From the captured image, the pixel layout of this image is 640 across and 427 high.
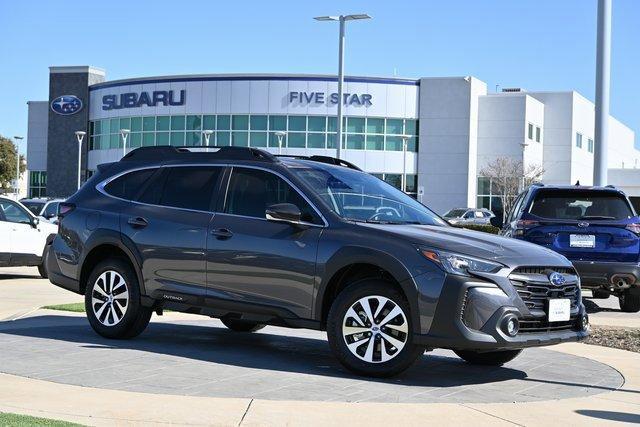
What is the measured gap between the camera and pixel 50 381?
7.14m

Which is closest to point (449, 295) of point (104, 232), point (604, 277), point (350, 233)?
point (350, 233)

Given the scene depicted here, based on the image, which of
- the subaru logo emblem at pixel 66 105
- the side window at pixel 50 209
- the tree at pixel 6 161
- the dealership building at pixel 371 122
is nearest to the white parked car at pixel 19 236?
the side window at pixel 50 209

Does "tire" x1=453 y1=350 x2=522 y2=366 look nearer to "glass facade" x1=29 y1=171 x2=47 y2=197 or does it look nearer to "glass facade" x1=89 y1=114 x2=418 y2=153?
"glass facade" x1=89 y1=114 x2=418 y2=153

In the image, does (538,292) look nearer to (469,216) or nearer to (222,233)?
(222,233)

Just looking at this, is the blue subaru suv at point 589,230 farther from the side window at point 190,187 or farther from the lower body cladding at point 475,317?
the lower body cladding at point 475,317

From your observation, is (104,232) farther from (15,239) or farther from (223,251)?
(15,239)

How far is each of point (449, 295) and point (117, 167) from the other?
13.9 feet

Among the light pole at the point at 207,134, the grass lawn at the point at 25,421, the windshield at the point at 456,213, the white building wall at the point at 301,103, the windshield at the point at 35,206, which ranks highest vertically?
the white building wall at the point at 301,103

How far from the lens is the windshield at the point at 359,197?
8.24 meters

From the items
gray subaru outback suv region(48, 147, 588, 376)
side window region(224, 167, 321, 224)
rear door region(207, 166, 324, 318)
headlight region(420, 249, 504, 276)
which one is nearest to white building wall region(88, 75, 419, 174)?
gray subaru outback suv region(48, 147, 588, 376)

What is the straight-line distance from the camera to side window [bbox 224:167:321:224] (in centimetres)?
839

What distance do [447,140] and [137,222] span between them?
53.8m

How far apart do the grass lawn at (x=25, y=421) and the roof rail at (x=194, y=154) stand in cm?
362

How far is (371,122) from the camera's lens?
200ft
